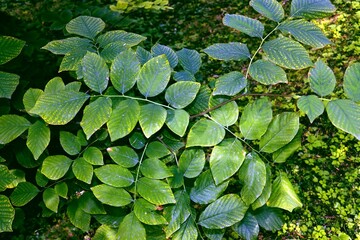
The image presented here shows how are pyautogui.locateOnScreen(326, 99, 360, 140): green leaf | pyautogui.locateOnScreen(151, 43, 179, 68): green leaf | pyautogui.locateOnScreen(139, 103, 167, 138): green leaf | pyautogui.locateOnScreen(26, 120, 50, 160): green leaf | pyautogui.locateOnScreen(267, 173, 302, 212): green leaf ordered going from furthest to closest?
pyautogui.locateOnScreen(151, 43, 179, 68): green leaf, pyautogui.locateOnScreen(26, 120, 50, 160): green leaf, pyautogui.locateOnScreen(267, 173, 302, 212): green leaf, pyautogui.locateOnScreen(139, 103, 167, 138): green leaf, pyautogui.locateOnScreen(326, 99, 360, 140): green leaf

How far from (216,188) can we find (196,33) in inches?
140

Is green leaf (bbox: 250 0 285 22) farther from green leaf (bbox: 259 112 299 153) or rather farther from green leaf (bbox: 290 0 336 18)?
green leaf (bbox: 259 112 299 153)

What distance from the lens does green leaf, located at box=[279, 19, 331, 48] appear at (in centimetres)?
131

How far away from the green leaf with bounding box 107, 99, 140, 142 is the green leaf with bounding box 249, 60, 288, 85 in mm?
433

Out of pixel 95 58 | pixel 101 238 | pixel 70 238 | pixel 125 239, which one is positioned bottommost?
pixel 70 238

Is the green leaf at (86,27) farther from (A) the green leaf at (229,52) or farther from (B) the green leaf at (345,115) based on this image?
(B) the green leaf at (345,115)

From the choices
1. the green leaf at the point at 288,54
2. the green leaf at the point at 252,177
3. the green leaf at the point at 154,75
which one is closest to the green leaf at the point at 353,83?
the green leaf at the point at 288,54

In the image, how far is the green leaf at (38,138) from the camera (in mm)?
1408

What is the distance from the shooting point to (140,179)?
4.32ft

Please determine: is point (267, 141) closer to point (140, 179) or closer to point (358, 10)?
point (140, 179)

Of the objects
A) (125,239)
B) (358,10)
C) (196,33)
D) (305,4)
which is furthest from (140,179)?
(358,10)

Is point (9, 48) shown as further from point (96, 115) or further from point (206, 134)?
point (206, 134)

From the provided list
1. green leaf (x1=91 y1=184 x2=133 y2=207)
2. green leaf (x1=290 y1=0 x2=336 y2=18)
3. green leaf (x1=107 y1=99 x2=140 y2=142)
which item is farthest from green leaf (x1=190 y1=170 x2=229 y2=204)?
green leaf (x1=290 y1=0 x2=336 y2=18)

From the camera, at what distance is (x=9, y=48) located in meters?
1.44
